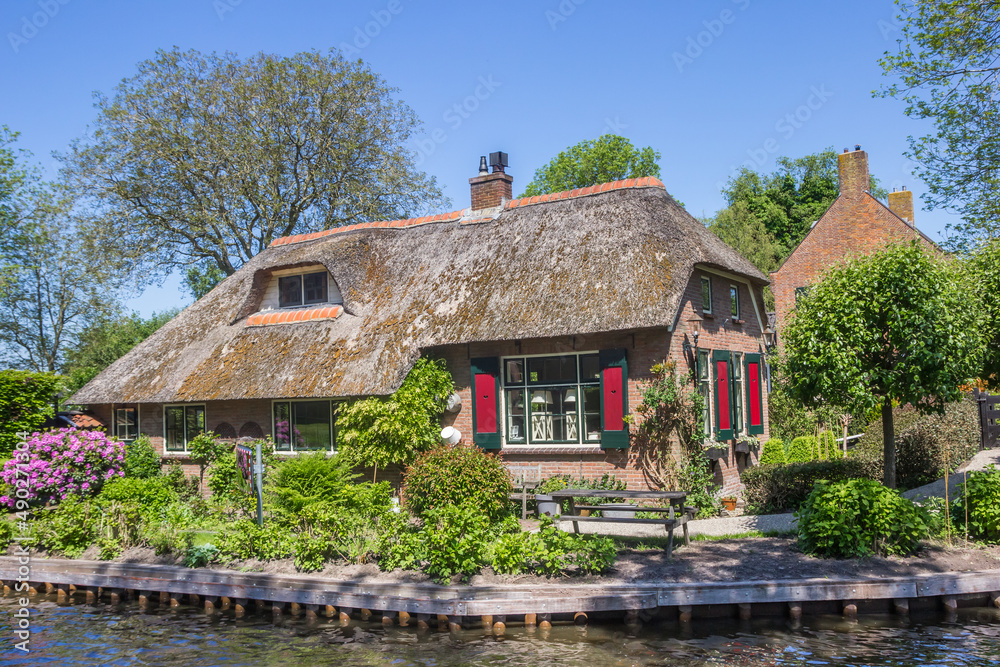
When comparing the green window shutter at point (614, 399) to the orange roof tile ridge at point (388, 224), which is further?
the orange roof tile ridge at point (388, 224)

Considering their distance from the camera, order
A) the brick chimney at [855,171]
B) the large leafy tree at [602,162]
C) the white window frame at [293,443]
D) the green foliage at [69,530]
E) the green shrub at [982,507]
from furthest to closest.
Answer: the large leafy tree at [602,162]
the brick chimney at [855,171]
the white window frame at [293,443]
the green foliage at [69,530]
the green shrub at [982,507]

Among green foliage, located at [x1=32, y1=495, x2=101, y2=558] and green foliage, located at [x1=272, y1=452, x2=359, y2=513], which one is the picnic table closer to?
green foliage, located at [x1=272, y1=452, x2=359, y2=513]

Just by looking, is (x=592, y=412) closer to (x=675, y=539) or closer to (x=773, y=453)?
(x=675, y=539)

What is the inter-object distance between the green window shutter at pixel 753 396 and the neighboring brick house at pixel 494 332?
36 millimetres

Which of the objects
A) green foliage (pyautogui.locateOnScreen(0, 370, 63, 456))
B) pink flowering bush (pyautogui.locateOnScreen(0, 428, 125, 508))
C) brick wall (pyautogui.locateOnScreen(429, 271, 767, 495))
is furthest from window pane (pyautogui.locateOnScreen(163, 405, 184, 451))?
brick wall (pyautogui.locateOnScreen(429, 271, 767, 495))

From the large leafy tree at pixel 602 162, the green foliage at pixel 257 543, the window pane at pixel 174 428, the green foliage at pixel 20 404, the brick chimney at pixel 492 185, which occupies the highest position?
the large leafy tree at pixel 602 162

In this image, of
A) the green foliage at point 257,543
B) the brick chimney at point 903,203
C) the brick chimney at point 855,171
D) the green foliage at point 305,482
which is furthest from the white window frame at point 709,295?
the brick chimney at point 903,203

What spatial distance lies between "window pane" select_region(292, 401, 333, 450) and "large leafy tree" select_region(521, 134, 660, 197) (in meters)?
20.1

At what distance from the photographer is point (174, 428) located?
58.6 ft

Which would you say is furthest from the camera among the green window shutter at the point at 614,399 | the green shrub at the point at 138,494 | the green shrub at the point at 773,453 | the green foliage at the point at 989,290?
the green shrub at the point at 773,453

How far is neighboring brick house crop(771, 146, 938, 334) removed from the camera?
86.2 ft

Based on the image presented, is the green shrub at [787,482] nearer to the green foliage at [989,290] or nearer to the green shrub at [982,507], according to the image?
the green foliage at [989,290]

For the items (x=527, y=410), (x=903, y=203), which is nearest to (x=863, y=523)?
(x=527, y=410)

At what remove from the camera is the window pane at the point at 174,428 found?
17750 millimetres
